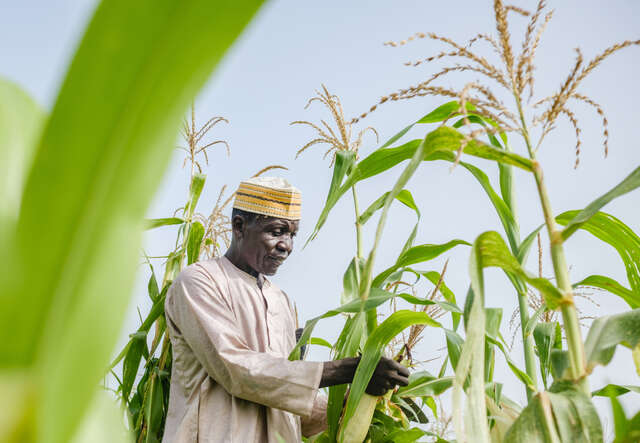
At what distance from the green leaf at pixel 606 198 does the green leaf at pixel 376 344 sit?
41 cm

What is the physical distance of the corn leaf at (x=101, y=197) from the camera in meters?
0.10

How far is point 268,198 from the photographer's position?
1973mm

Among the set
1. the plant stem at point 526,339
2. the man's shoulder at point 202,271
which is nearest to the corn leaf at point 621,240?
the plant stem at point 526,339

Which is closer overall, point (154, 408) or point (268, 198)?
point (154, 408)

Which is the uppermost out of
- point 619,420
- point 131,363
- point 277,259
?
point 619,420

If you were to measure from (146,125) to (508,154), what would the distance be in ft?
2.11

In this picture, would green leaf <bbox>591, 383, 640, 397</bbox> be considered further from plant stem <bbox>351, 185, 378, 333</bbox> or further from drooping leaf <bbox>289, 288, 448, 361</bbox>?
plant stem <bbox>351, 185, 378, 333</bbox>

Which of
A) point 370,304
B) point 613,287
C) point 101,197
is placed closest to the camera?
point 101,197

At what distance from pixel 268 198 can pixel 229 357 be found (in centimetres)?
64

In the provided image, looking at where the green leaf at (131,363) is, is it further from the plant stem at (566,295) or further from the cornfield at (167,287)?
the plant stem at (566,295)

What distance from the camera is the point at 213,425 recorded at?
1.57 metres

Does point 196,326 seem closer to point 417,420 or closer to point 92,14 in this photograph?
point 417,420

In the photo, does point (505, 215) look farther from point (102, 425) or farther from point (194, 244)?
point (194, 244)

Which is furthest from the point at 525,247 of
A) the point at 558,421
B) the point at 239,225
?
the point at 239,225
